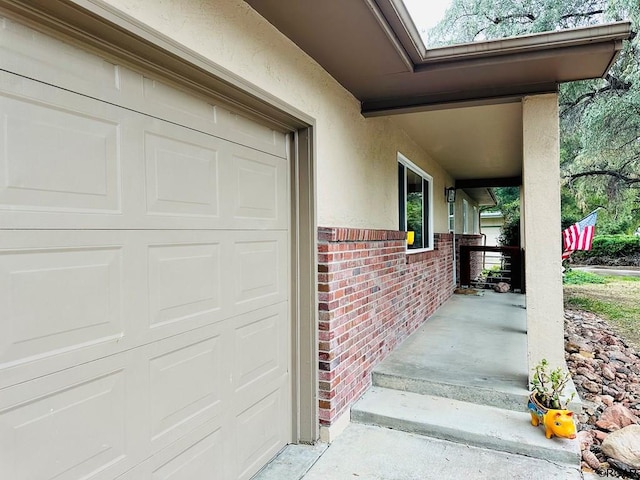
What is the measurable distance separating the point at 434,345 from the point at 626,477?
2.27 metres

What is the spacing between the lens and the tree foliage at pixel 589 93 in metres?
8.32

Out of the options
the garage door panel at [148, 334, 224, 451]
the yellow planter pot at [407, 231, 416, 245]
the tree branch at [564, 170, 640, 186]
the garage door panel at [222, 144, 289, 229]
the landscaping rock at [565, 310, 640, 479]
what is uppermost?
the tree branch at [564, 170, 640, 186]

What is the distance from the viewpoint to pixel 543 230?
134 inches

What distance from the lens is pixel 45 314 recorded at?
1.47 m

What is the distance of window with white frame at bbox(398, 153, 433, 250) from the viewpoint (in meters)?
5.63

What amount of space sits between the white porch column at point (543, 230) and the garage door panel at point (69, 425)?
10.2 ft

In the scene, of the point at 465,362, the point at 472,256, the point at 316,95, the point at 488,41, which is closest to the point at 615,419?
the point at 465,362

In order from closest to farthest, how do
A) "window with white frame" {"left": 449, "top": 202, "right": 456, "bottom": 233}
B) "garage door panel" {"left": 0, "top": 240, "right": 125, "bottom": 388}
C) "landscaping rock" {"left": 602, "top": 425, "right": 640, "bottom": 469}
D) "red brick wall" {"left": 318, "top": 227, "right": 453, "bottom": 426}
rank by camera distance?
1. "garage door panel" {"left": 0, "top": 240, "right": 125, "bottom": 388}
2. "landscaping rock" {"left": 602, "top": 425, "right": 640, "bottom": 469}
3. "red brick wall" {"left": 318, "top": 227, "right": 453, "bottom": 426}
4. "window with white frame" {"left": 449, "top": 202, "right": 456, "bottom": 233}

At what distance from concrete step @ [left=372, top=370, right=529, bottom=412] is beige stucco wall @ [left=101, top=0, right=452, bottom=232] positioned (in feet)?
4.77

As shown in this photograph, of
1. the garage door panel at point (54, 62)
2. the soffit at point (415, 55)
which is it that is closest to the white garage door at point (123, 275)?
the garage door panel at point (54, 62)

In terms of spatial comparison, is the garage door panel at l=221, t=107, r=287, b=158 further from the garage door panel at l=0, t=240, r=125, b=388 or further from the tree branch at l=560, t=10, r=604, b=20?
the tree branch at l=560, t=10, r=604, b=20

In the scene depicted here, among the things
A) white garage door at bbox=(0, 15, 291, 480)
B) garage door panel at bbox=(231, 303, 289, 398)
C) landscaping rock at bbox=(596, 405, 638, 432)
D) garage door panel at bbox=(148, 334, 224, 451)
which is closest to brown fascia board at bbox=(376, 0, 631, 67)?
white garage door at bbox=(0, 15, 291, 480)

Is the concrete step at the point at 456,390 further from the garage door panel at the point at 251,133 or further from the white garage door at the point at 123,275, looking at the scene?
the garage door panel at the point at 251,133

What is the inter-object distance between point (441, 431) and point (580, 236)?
6.20 meters
